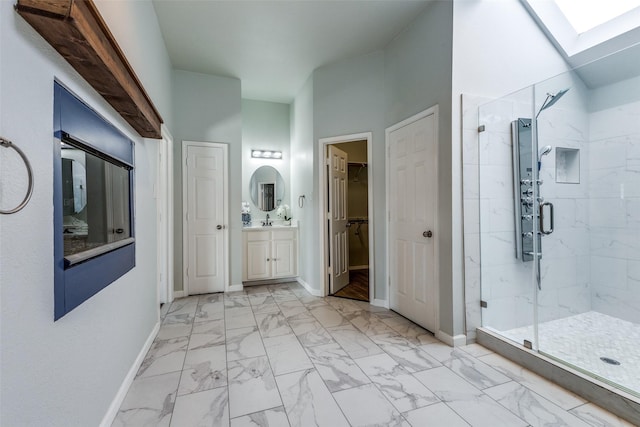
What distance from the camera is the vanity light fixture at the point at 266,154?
4.75 m

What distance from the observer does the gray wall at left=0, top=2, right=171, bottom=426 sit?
0.80 metres

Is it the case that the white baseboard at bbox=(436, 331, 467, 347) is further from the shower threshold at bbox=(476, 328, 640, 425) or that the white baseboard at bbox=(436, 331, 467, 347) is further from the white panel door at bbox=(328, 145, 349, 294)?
the white panel door at bbox=(328, 145, 349, 294)

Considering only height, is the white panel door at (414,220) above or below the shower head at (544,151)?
below

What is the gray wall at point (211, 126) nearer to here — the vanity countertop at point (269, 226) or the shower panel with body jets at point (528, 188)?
the vanity countertop at point (269, 226)

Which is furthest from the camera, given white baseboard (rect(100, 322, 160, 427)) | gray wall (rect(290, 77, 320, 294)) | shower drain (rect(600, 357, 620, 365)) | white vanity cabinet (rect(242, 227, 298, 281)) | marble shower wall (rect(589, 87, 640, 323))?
white vanity cabinet (rect(242, 227, 298, 281))

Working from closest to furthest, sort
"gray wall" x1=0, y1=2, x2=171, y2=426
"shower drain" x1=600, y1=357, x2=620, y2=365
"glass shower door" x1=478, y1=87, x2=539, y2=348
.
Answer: "gray wall" x1=0, y1=2, x2=171, y2=426 → "shower drain" x1=600, y1=357, x2=620, y2=365 → "glass shower door" x1=478, y1=87, x2=539, y2=348

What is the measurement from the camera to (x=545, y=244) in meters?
2.50

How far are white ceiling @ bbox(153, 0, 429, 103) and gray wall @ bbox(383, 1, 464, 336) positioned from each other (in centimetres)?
22

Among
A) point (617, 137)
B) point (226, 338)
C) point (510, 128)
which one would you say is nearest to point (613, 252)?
point (617, 137)

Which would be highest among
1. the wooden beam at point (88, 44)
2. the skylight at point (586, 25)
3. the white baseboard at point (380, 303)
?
the skylight at point (586, 25)

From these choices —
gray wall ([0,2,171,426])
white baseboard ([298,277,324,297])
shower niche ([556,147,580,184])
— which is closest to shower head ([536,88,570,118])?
shower niche ([556,147,580,184])

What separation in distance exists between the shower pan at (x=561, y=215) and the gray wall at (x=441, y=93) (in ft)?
0.97

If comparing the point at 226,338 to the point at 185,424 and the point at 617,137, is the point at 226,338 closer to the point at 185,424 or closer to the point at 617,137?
the point at 185,424

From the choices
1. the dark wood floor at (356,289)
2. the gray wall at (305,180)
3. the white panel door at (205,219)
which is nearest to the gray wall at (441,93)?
the dark wood floor at (356,289)
